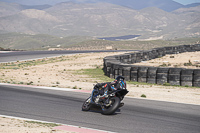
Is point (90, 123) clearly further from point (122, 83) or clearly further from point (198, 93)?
point (198, 93)

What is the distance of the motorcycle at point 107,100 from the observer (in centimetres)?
1031

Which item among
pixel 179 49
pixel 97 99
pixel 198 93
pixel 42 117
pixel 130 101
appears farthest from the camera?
pixel 179 49

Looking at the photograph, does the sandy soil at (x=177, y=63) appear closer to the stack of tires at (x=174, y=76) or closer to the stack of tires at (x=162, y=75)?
the stack of tires at (x=162, y=75)

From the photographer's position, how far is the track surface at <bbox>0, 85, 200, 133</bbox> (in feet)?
30.7

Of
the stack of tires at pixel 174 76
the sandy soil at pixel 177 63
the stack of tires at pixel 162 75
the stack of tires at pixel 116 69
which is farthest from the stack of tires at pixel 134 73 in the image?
the sandy soil at pixel 177 63

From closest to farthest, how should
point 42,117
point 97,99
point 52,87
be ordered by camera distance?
1. point 42,117
2. point 97,99
3. point 52,87

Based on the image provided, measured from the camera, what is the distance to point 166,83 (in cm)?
1872

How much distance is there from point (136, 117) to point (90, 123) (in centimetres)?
166

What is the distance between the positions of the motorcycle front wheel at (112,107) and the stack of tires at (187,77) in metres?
8.70

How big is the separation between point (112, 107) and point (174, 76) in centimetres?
908

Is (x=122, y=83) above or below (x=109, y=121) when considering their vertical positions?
above

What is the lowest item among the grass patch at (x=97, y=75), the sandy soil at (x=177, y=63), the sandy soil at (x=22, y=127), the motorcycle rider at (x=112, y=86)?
the grass patch at (x=97, y=75)

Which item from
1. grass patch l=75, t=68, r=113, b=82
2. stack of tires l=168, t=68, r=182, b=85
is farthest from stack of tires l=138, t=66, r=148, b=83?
grass patch l=75, t=68, r=113, b=82

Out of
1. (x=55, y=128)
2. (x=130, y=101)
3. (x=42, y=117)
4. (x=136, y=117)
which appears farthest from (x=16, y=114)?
(x=130, y=101)
